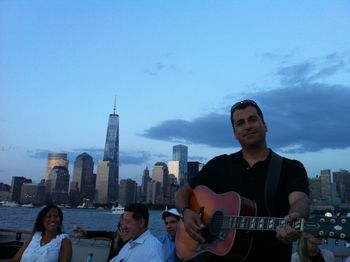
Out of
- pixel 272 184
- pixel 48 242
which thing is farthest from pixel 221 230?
pixel 48 242

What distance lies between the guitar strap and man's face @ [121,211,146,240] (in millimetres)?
1823

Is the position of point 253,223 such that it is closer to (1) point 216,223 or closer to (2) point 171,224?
(1) point 216,223

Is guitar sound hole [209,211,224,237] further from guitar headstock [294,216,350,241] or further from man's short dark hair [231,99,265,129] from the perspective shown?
guitar headstock [294,216,350,241]

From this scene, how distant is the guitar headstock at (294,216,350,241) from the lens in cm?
195

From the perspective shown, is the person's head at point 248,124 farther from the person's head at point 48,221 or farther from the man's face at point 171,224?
the person's head at point 48,221

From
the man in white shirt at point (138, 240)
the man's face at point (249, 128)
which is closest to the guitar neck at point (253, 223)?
the man's face at point (249, 128)

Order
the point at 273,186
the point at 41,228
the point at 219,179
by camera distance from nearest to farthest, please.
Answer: the point at 273,186 < the point at 219,179 < the point at 41,228

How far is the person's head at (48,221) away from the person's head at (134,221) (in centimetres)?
120

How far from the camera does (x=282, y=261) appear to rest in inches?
94.3

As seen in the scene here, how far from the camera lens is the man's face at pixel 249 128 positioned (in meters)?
2.58

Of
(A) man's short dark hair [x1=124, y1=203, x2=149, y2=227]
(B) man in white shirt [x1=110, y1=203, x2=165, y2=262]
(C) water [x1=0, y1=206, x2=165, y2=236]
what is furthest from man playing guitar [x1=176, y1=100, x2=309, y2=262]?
(C) water [x1=0, y1=206, x2=165, y2=236]

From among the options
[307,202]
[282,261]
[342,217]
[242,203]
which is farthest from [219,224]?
[342,217]

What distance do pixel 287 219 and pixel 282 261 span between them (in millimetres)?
526

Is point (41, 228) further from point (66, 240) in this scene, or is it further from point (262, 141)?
point (262, 141)
